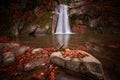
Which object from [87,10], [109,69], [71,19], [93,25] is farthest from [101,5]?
[109,69]

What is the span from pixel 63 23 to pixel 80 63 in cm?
1164

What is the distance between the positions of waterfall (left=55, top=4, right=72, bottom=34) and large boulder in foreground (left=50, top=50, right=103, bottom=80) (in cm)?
973

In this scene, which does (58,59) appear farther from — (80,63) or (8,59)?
(8,59)

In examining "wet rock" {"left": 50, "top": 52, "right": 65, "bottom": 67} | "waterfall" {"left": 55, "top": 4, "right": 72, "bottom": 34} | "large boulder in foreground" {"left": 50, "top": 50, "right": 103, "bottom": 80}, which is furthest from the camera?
"waterfall" {"left": 55, "top": 4, "right": 72, "bottom": 34}

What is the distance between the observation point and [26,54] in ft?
→ 22.3

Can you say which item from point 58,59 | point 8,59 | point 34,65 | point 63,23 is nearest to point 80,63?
point 58,59

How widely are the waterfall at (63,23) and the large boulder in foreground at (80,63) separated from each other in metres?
9.73

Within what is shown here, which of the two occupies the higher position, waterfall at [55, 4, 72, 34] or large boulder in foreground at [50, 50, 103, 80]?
waterfall at [55, 4, 72, 34]

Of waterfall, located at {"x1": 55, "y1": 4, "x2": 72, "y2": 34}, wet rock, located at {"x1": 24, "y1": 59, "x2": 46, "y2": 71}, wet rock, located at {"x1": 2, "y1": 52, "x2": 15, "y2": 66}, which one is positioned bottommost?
wet rock, located at {"x1": 24, "y1": 59, "x2": 46, "y2": 71}

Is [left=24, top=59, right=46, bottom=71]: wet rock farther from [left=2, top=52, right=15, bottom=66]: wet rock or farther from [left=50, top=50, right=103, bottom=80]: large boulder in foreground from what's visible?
[left=2, top=52, right=15, bottom=66]: wet rock

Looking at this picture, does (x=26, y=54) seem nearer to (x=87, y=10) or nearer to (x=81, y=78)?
(x=81, y=78)

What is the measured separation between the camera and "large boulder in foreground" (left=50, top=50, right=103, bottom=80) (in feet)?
15.5

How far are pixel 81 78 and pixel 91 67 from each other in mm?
570

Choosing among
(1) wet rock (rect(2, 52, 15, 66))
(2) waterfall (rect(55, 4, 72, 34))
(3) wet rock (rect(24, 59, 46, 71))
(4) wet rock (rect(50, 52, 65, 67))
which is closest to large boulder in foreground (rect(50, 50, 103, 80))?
(4) wet rock (rect(50, 52, 65, 67))
